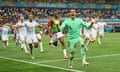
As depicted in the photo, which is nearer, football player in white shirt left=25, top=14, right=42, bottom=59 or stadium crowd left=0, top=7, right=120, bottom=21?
football player in white shirt left=25, top=14, right=42, bottom=59

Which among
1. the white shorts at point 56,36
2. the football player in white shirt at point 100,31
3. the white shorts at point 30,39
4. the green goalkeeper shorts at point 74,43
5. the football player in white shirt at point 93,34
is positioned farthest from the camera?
the football player in white shirt at point 100,31

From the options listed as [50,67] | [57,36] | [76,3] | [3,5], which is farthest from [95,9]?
[50,67]

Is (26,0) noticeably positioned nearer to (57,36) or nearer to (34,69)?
(57,36)

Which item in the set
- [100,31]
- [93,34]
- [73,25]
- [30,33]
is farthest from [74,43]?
[100,31]

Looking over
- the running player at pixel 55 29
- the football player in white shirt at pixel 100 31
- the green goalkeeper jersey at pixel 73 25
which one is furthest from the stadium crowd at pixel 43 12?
the green goalkeeper jersey at pixel 73 25

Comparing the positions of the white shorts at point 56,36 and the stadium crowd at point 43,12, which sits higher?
the white shorts at point 56,36

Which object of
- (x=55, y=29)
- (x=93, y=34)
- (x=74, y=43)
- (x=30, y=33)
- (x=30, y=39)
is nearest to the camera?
(x=74, y=43)

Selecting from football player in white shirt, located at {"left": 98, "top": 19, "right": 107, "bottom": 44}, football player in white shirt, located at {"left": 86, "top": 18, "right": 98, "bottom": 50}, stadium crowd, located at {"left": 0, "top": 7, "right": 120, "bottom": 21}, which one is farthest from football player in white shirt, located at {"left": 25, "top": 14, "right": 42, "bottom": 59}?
stadium crowd, located at {"left": 0, "top": 7, "right": 120, "bottom": 21}

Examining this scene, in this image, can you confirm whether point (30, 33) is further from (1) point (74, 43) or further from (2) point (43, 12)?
(2) point (43, 12)

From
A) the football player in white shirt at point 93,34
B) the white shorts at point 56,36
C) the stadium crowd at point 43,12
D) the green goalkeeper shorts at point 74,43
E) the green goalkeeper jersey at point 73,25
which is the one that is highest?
the green goalkeeper jersey at point 73,25

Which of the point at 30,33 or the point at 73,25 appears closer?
the point at 73,25

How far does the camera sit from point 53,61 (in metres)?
16.7

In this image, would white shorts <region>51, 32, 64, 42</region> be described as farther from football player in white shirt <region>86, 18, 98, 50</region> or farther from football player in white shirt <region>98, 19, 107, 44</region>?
football player in white shirt <region>98, 19, 107, 44</region>

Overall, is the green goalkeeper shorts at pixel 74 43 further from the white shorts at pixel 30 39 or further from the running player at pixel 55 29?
the white shorts at pixel 30 39
